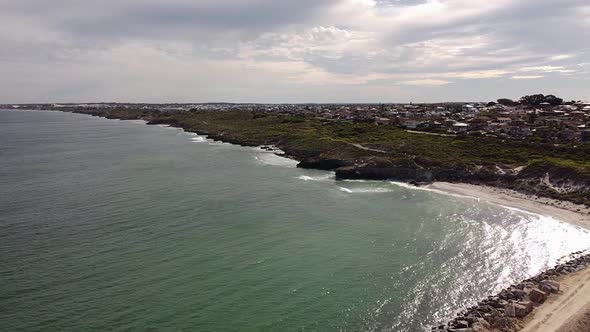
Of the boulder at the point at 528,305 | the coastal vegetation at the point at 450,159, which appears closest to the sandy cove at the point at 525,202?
the coastal vegetation at the point at 450,159

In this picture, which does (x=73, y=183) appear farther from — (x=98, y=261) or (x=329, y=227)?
(x=329, y=227)

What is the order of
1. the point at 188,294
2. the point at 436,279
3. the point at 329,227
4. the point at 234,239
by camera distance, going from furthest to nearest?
the point at 329,227, the point at 234,239, the point at 436,279, the point at 188,294

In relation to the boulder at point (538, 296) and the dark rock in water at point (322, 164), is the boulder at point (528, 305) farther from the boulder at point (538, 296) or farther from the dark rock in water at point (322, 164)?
the dark rock in water at point (322, 164)

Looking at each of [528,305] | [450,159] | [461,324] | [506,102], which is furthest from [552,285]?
[506,102]

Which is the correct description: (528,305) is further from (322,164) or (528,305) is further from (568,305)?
(322,164)

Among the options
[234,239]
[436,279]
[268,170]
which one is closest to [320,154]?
[268,170]

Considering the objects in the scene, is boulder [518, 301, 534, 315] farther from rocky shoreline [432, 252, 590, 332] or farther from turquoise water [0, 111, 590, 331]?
turquoise water [0, 111, 590, 331]

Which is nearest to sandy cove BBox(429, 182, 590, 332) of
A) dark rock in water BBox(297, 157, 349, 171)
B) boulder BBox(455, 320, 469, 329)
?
boulder BBox(455, 320, 469, 329)
